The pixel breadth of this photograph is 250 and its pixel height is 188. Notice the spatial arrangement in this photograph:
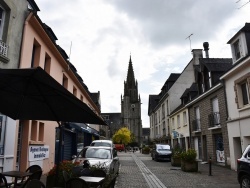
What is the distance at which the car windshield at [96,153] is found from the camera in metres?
11.3

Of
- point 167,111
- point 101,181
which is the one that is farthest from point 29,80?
point 167,111

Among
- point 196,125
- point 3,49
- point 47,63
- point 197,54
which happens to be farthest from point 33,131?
point 197,54

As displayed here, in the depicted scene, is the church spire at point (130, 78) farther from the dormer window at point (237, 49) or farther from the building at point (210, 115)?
the dormer window at point (237, 49)

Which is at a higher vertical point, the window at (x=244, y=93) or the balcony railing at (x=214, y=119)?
the window at (x=244, y=93)

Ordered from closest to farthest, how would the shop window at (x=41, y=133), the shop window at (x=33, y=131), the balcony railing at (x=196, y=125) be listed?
the shop window at (x=33, y=131), the shop window at (x=41, y=133), the balcony railing at (x=196, y=125)

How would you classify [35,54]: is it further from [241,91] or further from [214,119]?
[214,119]

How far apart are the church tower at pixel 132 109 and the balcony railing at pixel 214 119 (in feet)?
228

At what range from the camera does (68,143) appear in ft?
65.0

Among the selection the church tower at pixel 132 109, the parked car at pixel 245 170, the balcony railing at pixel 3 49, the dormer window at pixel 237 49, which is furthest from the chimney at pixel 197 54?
the church tower at pixel 132 109

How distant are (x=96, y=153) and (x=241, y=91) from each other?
9.56 metres

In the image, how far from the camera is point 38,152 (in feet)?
39.8

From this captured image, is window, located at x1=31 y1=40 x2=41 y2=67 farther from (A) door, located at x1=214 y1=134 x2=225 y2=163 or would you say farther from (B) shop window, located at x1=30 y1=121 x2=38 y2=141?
(A) door, located at x1=214 y1=134 x2=225 y2=163

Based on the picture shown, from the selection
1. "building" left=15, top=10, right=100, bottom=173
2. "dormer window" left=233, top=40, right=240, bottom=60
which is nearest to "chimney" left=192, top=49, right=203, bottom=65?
"dormer window" left=233, top=40, right=240, bottom=60

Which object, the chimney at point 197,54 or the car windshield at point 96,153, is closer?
the car windshield at point 96,153
